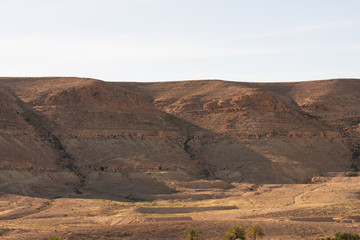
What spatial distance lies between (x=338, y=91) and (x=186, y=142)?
1026 inches

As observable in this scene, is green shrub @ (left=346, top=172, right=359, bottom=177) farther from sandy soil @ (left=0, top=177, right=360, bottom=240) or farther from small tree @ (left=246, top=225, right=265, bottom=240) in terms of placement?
small tree @ (left=246, top=225, right=265, bottom=240)

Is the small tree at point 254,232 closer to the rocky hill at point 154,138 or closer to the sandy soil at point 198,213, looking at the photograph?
the sandy soil at point 198,213

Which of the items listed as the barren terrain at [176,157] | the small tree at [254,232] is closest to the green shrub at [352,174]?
Answer: the barren terrain at [176,157]

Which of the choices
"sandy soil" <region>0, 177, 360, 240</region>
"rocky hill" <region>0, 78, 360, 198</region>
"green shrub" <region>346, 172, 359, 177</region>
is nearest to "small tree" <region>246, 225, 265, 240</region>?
"sandy soil" <region>0, 177, 360, 240</region>

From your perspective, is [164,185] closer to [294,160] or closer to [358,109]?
[294,160]

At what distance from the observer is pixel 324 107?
3091 inches

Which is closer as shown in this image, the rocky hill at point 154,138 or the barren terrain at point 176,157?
the barren terrain at point 176,157

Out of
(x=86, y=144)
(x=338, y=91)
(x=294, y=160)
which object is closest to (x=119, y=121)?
(x=86, y=144)

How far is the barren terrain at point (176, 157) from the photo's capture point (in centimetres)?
4091

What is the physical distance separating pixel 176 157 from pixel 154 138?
373 cm

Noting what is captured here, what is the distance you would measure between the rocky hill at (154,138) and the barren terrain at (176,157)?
13 cm

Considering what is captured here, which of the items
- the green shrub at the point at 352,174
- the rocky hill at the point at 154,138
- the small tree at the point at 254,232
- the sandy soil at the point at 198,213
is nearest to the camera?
the small tree at the point at 254,232

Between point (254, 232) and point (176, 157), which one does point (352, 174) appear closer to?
point (176, 157)

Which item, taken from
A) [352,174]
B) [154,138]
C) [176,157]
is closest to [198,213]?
[176,157]
